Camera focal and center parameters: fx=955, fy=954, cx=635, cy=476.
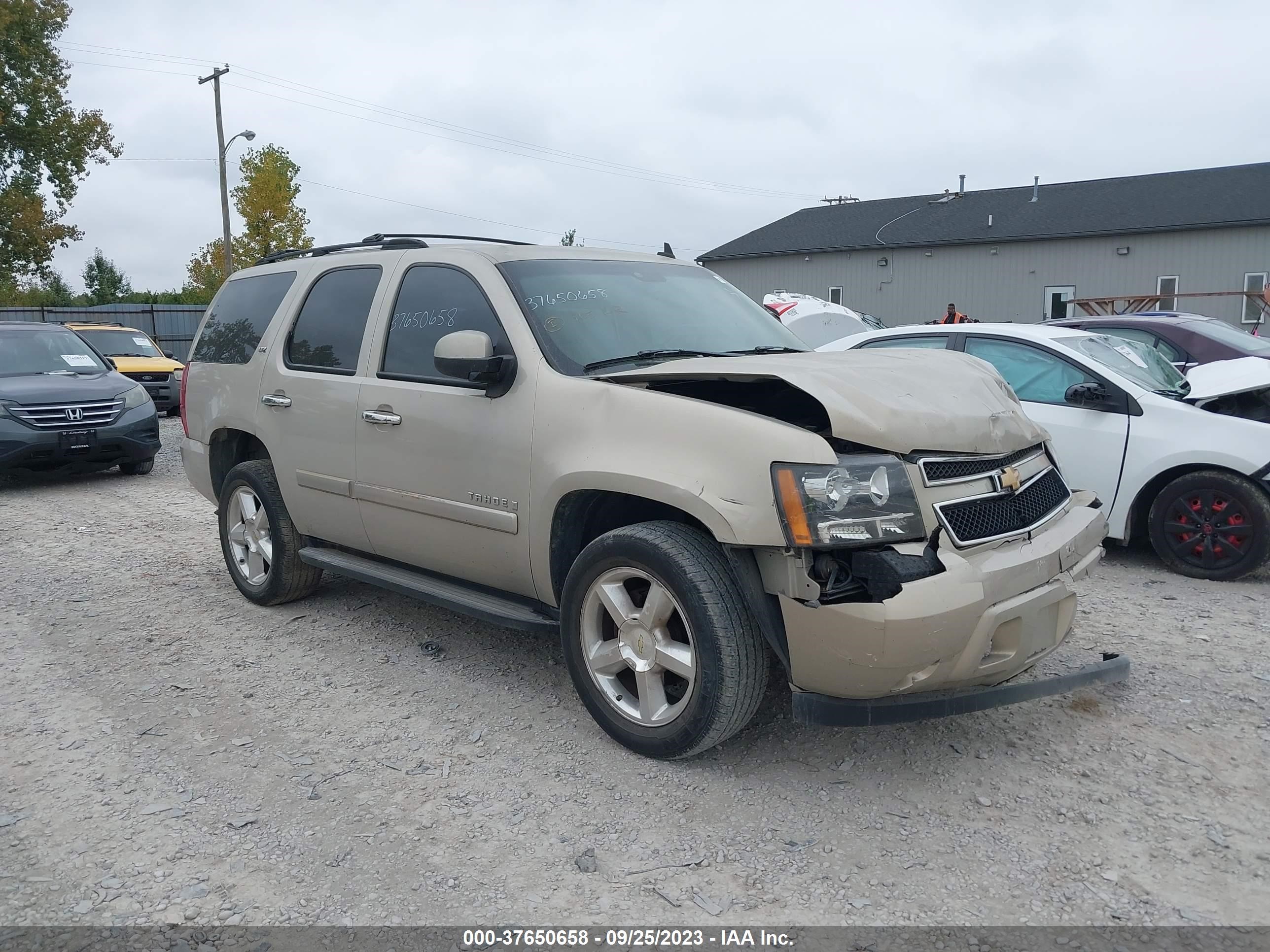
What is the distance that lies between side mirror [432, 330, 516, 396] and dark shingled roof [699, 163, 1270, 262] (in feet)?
104

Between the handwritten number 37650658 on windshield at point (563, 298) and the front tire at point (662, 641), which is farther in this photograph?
the handwritten number 37650658 on windshield at point (563, 298)

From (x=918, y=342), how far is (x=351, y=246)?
4125 mm

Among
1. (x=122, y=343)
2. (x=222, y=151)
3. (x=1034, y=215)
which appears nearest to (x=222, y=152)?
(x=222, y=151)

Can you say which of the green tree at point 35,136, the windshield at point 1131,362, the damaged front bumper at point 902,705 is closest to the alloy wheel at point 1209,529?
the windshield at point 1131,362

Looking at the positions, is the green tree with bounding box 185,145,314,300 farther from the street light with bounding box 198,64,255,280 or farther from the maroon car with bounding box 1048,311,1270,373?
the maroon car with bounding box 1048,311,1270,373

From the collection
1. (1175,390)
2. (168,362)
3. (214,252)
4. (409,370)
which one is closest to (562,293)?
(409,370)

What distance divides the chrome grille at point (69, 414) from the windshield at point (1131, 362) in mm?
8926

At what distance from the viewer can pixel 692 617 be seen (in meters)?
3.14

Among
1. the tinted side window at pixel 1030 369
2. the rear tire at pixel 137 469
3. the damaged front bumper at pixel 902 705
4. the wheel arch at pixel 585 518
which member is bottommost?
the damaged front bumper at pixel 902 705

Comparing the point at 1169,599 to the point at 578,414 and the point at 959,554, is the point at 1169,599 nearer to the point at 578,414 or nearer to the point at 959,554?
the point at 959,554

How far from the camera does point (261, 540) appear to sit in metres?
5.32

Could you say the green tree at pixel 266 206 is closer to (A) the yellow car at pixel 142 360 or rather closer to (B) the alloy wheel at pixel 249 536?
(A) the yellow car at pixel 142 360

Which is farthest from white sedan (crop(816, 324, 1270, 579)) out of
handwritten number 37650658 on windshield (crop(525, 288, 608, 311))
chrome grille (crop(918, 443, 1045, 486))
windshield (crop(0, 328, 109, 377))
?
windshield (crop(0, 328, 109, 377))

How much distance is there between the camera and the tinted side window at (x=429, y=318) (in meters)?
4.10
